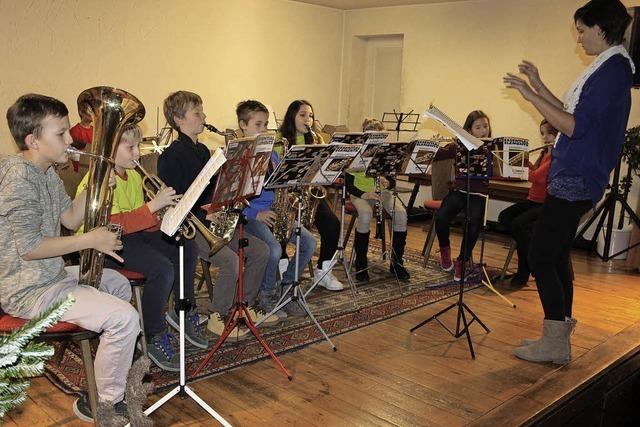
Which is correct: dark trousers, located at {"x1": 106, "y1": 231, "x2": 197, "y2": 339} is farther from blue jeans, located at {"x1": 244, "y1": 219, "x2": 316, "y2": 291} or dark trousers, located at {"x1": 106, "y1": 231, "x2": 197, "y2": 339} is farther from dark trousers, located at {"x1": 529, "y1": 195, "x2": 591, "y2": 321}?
dark trousers, located at {"x1": 529, "y1": 195, "x2": 591, "y2": 321}

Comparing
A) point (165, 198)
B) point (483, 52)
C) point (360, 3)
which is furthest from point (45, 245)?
point (360, 3)

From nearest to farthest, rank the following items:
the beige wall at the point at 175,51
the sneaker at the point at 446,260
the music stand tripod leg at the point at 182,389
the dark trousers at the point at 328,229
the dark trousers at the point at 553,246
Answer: the music stand tripod leg at the point at 182,389, the dark trousers at the point at 553,246, the dark trousers at the point at 328,229, the sneaker at the point at 446,260, the beige wall at the point at 175,51

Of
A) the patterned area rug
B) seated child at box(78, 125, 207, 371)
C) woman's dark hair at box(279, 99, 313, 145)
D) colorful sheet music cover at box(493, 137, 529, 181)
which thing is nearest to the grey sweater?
seated child at box(78, 125, 207, 371)

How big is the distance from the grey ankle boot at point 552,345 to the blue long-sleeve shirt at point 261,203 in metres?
1.70

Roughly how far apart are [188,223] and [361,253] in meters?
2.23

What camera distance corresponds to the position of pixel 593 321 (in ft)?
12.8

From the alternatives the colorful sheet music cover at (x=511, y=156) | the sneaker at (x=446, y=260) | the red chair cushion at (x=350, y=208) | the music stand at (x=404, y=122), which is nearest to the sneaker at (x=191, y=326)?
the red chair cushion at (x=350, y=208)

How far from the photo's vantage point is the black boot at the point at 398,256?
4.61 m

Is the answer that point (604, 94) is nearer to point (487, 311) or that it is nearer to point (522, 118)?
point (487, 311)

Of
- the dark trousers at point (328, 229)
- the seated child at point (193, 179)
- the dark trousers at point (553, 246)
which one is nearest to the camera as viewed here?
the dark trousers at point (553, 246)

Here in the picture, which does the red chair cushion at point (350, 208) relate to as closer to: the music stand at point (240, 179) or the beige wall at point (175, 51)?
the music stand at point (240, 179)

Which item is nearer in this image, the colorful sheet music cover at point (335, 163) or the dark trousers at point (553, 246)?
the dark trousers at point (553, 246)

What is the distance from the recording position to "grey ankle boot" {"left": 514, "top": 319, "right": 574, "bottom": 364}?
123 inches

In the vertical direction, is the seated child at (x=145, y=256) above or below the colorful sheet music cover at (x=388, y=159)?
below
